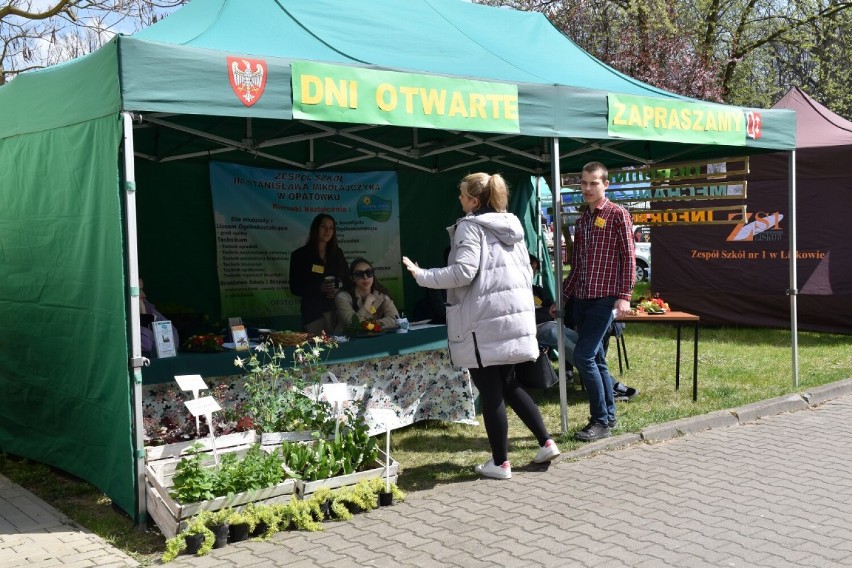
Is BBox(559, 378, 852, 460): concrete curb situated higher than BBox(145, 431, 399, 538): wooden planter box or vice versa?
BBox(145, 431, 399, 538): wooden planter box

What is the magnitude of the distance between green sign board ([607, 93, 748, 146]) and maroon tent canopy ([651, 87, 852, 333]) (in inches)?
185

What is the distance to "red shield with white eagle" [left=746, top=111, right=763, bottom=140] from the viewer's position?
7.45 meters

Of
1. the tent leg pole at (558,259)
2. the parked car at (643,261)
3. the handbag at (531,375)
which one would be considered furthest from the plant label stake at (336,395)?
the parked car at (643,261)

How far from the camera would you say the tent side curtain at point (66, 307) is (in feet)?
15.2

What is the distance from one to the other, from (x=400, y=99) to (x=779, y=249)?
28.0 ft

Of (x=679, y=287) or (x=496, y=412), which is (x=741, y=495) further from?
(x=679, y=287)

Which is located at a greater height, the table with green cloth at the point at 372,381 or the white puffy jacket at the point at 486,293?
the white puffy jacket at the point at 486,293

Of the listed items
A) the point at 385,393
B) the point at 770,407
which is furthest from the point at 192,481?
the point at 770,407

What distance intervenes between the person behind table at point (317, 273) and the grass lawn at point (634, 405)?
143 centimetres

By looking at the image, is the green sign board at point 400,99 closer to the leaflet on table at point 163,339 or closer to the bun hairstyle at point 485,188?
the bun hairstyle at point 485,188

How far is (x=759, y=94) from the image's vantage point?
23453mm

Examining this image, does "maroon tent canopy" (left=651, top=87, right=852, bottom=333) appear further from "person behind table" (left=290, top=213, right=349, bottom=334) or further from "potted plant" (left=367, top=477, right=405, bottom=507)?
"potted plant" (left=367, top=477, right=405, bottom=507)

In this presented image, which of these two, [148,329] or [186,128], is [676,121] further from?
[148,329]

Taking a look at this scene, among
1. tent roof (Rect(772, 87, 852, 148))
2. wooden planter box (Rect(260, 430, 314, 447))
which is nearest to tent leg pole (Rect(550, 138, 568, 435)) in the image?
wooden planter box (Rect(260, 430, 314, 447))
